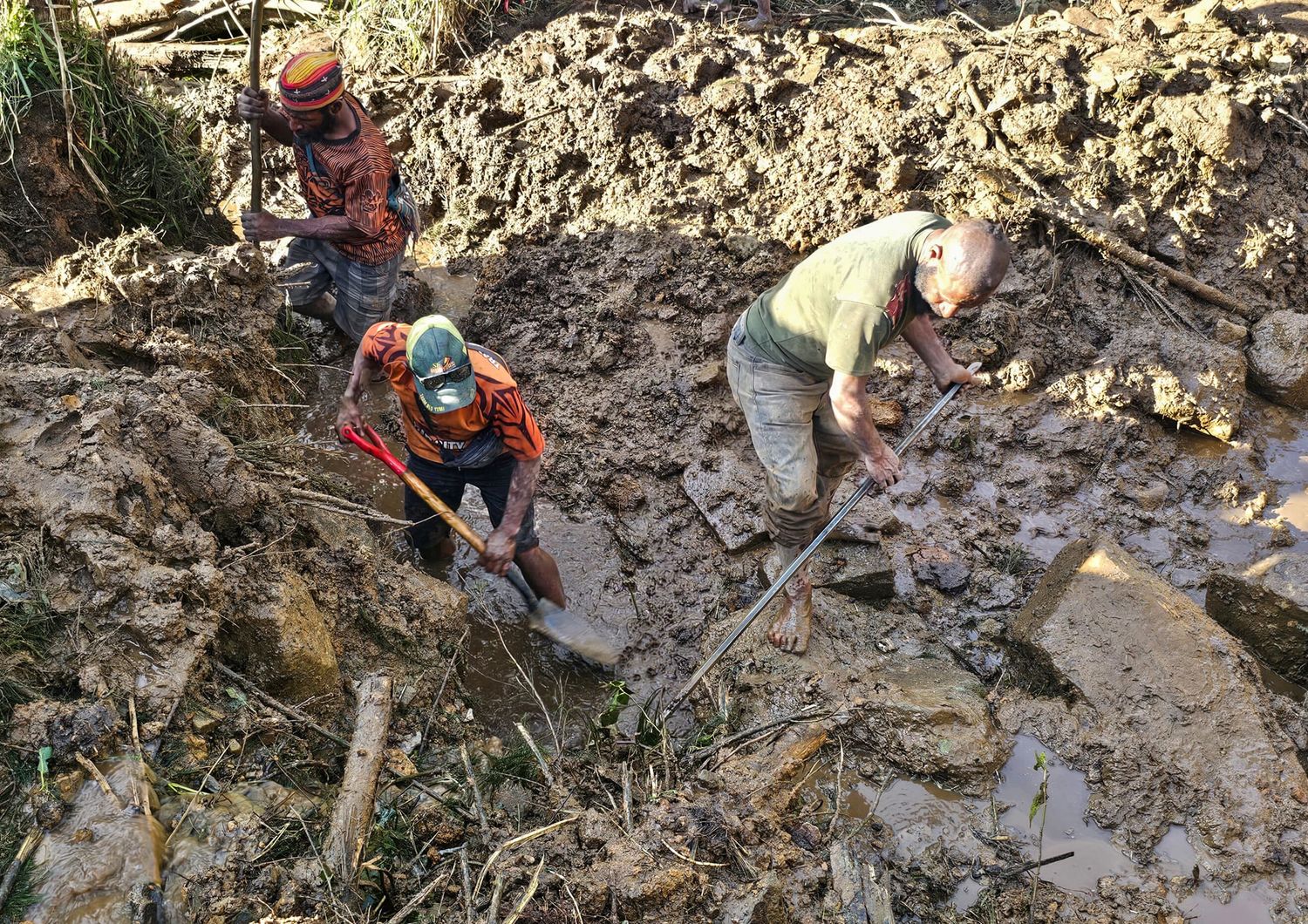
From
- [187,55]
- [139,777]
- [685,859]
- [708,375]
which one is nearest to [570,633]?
[685,859]

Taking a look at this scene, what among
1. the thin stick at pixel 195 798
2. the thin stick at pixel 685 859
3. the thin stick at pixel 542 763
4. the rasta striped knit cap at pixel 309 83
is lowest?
the thin stick at pixel 542 763

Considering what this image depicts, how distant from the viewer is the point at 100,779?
239 cm

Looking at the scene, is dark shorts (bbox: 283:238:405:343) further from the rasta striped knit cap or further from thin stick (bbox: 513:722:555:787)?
thin stick (bbox: 513:722:555:787)

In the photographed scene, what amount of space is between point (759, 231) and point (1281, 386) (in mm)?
3122

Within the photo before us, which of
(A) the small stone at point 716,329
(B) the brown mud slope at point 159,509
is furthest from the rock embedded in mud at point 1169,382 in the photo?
(B) the brown mud slope at point 159,509

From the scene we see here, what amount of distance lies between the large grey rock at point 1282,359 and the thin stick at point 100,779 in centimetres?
578

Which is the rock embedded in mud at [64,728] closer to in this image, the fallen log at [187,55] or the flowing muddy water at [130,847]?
the flowing muddy water at [130,847]

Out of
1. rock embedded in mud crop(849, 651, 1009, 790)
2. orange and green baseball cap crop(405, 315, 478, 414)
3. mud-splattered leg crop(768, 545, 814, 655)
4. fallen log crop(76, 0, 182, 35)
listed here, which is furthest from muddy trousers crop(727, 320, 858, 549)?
fallen log crop(76, 0, 182, 35)

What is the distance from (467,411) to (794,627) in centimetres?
167

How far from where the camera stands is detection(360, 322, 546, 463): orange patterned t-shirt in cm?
346

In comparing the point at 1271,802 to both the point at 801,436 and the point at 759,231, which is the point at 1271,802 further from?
the point at 759,231

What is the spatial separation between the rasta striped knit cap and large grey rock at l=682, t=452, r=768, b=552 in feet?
8.44

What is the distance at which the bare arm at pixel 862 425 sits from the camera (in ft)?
10.5

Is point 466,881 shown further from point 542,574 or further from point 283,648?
point 542,574
